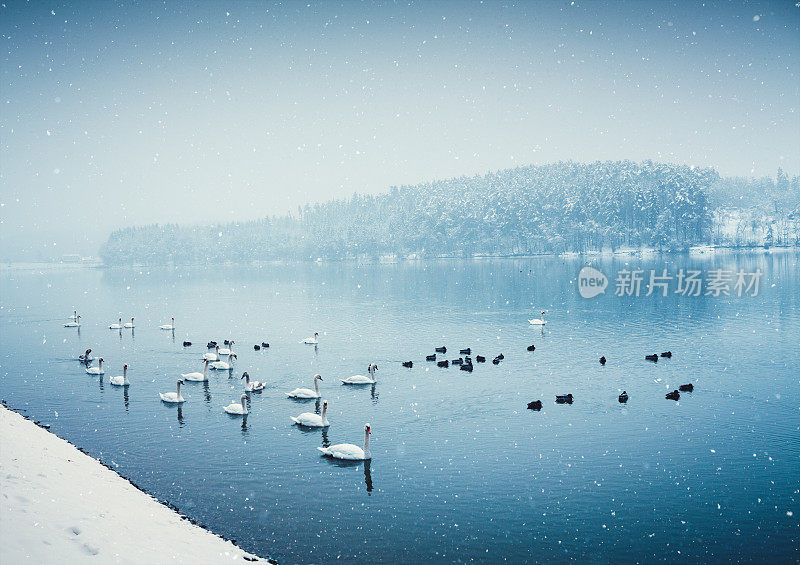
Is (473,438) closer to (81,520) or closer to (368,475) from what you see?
(368,475)

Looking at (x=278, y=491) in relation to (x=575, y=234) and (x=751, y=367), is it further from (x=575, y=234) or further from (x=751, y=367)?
(x=575, y=234)

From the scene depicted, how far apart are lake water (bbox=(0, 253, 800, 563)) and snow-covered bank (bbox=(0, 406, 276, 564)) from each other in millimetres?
1795

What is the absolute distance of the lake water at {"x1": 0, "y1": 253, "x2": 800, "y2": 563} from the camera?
18.0 metres

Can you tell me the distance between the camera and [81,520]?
46.9ft

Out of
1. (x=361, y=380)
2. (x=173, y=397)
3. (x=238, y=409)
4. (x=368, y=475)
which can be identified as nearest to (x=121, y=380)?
(x=173, y=397)

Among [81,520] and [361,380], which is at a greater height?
[81,520]

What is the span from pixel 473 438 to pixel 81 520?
15914 millimetres

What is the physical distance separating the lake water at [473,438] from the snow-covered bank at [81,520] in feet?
5.89

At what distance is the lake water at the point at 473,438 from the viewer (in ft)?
59.0

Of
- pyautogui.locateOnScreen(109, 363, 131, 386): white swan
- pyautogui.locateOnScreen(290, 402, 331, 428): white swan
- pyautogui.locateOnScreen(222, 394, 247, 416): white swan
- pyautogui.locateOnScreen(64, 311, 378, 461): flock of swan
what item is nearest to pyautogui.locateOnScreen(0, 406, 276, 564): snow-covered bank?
pyautogui.locateOnScreen(64, 311, 378, 461): flock of swan

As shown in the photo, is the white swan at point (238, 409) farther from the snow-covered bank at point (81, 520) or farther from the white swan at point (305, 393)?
the snow-covered bank at point (81, 520)

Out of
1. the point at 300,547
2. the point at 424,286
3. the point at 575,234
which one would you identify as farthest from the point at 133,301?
the point at 575,234

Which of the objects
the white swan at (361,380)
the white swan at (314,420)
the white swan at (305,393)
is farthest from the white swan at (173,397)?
the white swan at (361,380)

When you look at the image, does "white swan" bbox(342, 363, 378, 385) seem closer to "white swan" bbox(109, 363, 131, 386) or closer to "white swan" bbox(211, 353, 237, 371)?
"white swan" bbox(211, 353, 237, 371)
